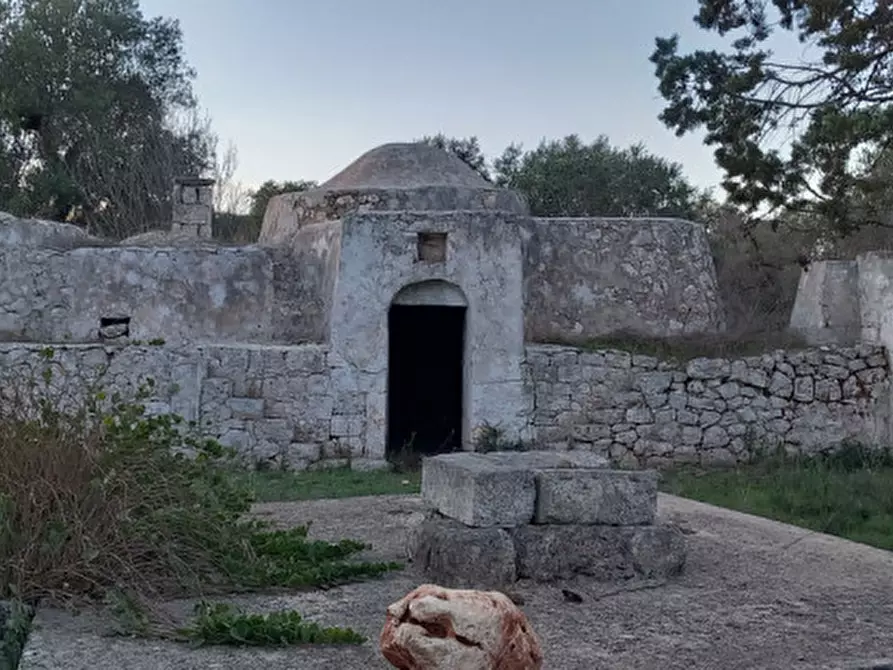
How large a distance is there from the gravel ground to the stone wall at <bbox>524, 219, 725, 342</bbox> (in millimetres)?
7049

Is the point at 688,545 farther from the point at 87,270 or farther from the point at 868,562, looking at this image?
the point at 87,270

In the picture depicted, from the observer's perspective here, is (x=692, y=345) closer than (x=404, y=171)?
Yes

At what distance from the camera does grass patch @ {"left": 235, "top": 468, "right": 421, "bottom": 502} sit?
1082 cm

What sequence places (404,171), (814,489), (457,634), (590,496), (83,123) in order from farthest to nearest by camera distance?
(83,123) → (404,171) → (814,489) → (590,496) → (457,634)

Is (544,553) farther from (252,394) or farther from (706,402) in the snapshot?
(706,402)

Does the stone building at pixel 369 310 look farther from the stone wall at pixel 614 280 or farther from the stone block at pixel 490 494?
the stone block at pixel 490 494

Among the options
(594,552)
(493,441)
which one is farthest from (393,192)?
(594,552)

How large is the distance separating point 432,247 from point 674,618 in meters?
8.76

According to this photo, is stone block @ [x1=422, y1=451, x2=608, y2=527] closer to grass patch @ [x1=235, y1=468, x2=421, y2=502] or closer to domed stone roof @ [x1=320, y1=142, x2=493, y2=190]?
grass patch @ [x1=235, y1=468, x2=421, y2=502]

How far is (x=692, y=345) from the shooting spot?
1434cm

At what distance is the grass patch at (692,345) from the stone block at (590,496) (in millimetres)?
7549

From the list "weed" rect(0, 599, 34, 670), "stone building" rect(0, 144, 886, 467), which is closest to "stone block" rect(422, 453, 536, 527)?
"weed" rect(0, 599, 34, 670)

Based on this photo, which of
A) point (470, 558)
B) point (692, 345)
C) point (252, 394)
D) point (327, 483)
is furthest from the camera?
point (692, 345)

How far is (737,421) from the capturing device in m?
14.1
